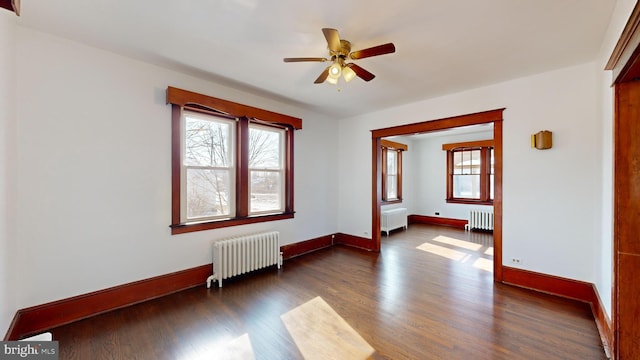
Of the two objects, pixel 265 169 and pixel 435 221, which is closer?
pixel 265 169

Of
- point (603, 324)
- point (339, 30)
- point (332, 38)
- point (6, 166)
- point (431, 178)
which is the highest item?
point (339, 30)

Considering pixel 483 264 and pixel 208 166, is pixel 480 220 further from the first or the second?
pixel 208 166

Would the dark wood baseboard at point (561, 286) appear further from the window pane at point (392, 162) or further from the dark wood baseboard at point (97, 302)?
the window pane at point (392, 162)

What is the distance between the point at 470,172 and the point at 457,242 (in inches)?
106

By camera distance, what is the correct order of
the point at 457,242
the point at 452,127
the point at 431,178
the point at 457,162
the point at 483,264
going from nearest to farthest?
1. the point at 452,127
2. the point at 483,264
3. the point at 457,242
4. the point at 457,162
5. the point at 431,178

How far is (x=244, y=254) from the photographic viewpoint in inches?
142

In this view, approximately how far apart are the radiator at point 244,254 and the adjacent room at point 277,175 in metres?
0.04

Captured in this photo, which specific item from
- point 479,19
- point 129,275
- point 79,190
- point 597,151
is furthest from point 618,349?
point 79,190

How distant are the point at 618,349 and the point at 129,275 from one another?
14.7 ft

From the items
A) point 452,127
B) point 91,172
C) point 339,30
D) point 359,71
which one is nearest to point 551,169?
point 452,127

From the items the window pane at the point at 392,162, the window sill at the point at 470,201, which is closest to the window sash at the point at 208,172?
the window pane at the point at 392,162

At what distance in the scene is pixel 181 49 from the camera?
2.64 meters

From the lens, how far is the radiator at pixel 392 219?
6.52 metres

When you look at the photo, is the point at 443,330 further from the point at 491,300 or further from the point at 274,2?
the point at 274,2
